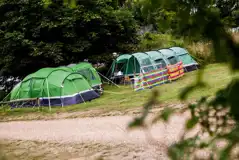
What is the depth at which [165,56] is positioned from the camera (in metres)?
17.1

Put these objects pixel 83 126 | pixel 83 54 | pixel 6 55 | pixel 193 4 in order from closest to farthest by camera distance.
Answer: pixel 193 4 → pixel 83 126 → pixel 6 55 → pixel 83 54

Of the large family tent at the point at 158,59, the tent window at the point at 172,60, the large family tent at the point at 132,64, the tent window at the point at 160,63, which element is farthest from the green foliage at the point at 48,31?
the tent window at the point at 172,60

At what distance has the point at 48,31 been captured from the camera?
16.9 metres

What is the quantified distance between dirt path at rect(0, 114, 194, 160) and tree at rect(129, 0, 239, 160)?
11.7ft

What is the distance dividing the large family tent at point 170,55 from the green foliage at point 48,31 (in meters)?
2.69

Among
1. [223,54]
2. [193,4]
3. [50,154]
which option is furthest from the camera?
[50,154]

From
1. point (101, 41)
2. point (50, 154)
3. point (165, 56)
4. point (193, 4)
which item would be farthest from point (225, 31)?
point (101, 41)

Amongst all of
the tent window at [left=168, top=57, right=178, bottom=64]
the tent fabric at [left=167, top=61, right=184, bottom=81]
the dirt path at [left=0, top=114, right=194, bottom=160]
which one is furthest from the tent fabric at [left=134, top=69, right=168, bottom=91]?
the dirt path at [left=0, top=114, right=194, bottom=160]

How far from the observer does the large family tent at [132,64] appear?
1612cm

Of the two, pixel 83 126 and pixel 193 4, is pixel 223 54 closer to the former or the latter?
pixel 193 4

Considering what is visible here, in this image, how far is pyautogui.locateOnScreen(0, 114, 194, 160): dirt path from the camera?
6.08m

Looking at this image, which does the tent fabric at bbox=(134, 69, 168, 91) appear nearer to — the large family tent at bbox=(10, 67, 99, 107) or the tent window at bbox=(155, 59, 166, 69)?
the tent window at bbox=(155, 59, 166, 69)

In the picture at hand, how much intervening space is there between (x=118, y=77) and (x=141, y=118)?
666 inches

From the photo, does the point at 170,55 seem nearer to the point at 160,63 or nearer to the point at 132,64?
the point at 160,63
